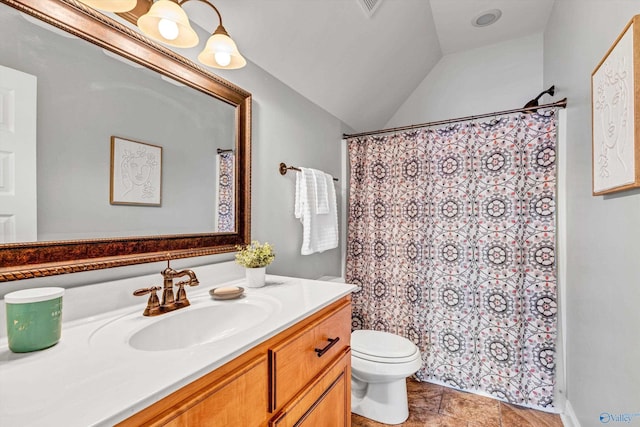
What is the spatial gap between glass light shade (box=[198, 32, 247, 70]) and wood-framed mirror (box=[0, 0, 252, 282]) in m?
0.15

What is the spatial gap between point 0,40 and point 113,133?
0.33 m

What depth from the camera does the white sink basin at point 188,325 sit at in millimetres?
837

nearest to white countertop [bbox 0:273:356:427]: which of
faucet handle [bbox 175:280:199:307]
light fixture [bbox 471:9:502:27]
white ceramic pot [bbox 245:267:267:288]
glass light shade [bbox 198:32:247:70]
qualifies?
faucet handle [bbox 175:280:199:307]

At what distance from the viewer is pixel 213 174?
1394 mm

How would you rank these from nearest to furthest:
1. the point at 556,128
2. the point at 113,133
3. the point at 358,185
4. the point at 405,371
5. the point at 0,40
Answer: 1. the point at 0,40
2. the point at 113,133
3. the point at 405,371
4. the point at 556,128
5. the point at 358,185

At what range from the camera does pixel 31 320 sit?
69cm

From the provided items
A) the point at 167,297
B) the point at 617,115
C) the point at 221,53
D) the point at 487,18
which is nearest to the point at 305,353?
the point at 167,297

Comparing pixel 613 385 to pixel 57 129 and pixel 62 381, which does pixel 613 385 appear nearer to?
pixel 62 381

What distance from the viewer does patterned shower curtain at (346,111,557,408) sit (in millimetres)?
1813

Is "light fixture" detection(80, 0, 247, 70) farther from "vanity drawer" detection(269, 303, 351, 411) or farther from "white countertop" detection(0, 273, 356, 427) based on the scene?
"vanity drawer" detection(269, 303, 351, 411)

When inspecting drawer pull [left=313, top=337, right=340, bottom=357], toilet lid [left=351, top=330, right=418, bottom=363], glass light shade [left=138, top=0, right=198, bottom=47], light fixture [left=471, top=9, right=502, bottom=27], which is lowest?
toilet lid [left=351, top=330, right=418, bottom=363]

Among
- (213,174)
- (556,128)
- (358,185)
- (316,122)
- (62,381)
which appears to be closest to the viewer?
(62,381)

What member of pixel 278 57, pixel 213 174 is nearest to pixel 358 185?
pixel 278 57

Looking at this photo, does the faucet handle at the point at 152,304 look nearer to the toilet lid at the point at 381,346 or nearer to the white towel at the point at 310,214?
the white towel at the point at 310,214
